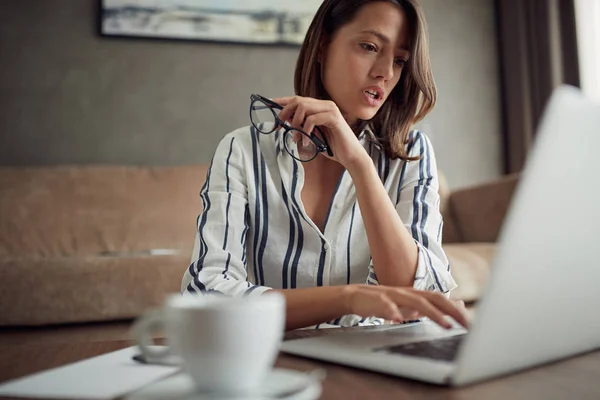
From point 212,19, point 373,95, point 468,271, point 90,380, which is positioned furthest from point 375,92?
point 212,19

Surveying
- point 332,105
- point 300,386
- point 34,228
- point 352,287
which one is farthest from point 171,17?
point 300,386

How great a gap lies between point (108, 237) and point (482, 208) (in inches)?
64.3

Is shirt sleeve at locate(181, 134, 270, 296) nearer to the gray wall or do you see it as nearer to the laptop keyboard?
the laptop keyboard

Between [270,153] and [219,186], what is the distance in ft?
0.49

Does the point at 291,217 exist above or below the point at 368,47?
below

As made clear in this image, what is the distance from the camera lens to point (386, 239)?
0.96 meters

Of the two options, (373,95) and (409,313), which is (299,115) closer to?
(373,95)

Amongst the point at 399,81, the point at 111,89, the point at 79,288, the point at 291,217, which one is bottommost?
the point at 79,288

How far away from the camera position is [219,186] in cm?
107

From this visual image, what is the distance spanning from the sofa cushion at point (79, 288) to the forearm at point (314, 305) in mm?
1293

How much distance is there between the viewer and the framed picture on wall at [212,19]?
2867 mm

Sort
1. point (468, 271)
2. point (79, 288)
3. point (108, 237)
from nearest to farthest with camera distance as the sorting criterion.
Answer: point (79, 288)
point (468, 271)
point (108, 237)

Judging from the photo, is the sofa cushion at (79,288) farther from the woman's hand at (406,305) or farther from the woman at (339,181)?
the woman's hand at (406,305)

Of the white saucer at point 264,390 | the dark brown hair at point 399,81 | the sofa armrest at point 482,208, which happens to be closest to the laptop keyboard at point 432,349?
the white saucer at point 264,390
